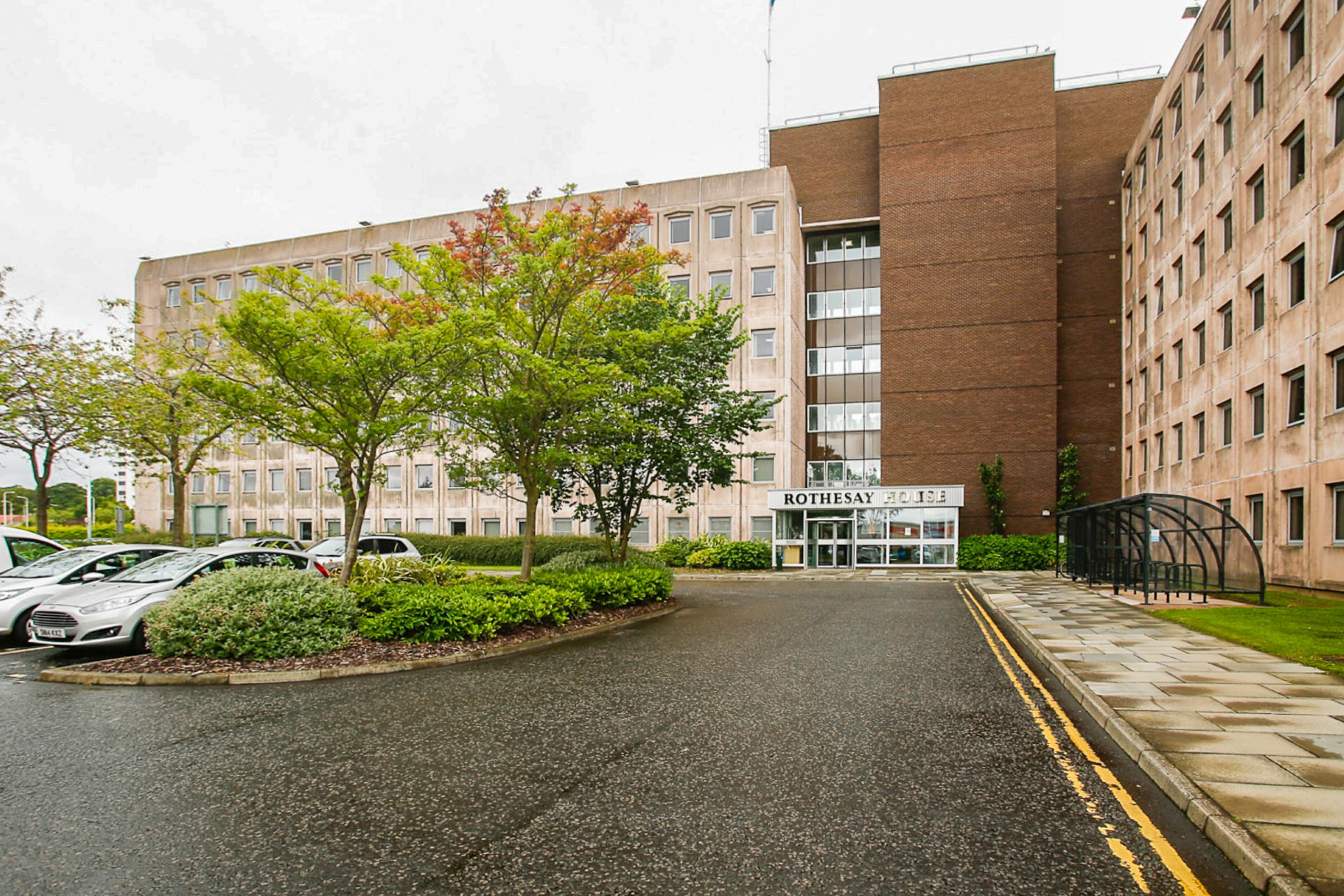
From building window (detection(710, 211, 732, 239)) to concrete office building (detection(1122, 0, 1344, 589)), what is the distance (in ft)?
62.4

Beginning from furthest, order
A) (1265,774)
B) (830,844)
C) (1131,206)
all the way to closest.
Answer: (1131,206)
(1265,774)
(830,844)

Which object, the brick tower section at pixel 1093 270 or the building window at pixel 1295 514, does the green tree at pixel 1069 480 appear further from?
the building window at pixel 1295 514

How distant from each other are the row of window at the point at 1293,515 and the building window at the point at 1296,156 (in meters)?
8.07

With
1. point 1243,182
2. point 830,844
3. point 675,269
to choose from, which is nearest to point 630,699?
point 830,844

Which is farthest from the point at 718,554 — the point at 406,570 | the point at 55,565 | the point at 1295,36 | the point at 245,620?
the point at 245,620

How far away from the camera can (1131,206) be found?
132ft

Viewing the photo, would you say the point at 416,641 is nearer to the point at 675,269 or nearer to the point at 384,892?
the point at 384,892

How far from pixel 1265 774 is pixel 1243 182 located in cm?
2585

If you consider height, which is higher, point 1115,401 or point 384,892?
point 1115,401

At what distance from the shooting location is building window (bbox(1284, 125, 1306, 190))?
22219mm

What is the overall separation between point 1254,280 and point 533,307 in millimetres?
21499

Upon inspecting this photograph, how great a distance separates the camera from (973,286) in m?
42.1

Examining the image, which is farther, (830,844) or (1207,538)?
(1207,538)

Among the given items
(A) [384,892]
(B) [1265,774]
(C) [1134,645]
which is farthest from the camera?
(C) [1134,645]
